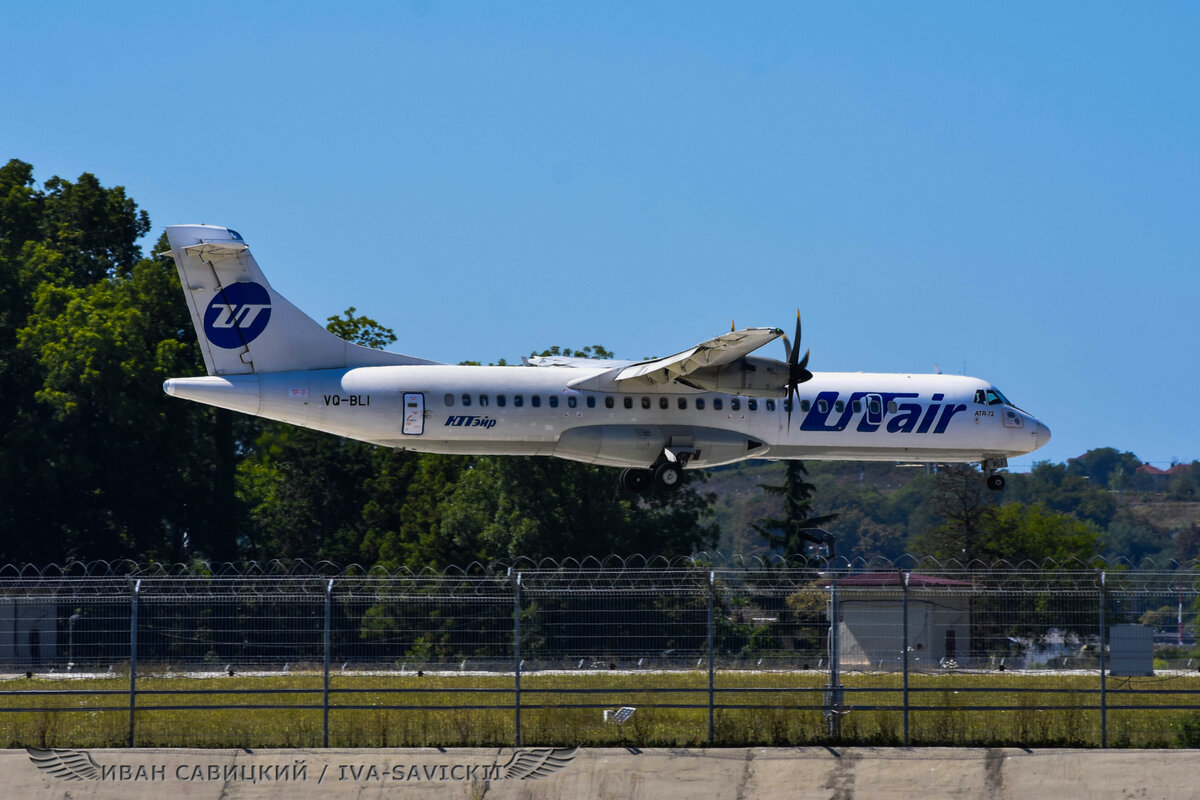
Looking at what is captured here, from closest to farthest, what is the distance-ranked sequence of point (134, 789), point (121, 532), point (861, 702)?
1. point (134, 789)
2. point (861, 702)
3. point (121, 532)

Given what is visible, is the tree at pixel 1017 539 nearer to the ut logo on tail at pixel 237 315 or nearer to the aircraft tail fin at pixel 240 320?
the aircraft tail fin at pixel 240 320

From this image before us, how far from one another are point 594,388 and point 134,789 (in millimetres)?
18299

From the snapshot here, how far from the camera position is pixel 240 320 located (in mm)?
34125

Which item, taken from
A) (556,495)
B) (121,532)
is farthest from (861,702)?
(121,532)

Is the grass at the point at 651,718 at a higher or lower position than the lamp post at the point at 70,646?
lower

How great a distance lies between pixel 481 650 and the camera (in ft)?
67.4

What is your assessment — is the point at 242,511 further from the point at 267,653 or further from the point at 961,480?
the point at 267,653

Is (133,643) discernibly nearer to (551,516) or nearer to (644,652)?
(644,652)

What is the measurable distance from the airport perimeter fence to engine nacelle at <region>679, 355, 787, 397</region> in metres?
12.5

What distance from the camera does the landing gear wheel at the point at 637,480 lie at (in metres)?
36.2

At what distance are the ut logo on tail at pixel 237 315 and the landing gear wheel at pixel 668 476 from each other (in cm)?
981

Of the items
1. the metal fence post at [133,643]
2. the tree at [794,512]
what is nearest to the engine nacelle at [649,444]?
the metal fence post at [133,643]

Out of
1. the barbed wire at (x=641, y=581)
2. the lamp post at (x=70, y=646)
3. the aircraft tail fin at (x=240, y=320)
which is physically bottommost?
the lamp post at (x=70, y=646)

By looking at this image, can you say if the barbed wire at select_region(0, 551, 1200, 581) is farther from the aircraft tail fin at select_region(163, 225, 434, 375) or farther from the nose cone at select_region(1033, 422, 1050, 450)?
the aircraft tail fin at select_region(163, 225, 434, 375)
